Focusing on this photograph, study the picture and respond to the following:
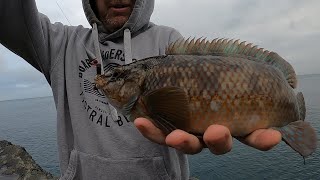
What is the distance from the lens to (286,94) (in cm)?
356

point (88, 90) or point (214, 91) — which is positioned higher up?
point (214, 91)

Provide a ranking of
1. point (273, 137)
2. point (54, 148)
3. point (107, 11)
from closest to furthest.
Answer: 1. point (273, 137)
2. point (107, 11)
3. point (54, 148)

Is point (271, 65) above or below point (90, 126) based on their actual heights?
above

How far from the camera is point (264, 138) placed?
118 inches

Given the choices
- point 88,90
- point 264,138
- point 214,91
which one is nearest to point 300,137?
point 264,138

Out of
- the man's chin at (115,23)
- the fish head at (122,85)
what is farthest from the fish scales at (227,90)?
the man's chin at (115,23)

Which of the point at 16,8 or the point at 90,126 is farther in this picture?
the point at 90,126

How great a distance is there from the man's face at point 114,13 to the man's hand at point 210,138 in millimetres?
2943

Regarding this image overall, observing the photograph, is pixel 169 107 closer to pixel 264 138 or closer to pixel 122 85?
pixel 122 85

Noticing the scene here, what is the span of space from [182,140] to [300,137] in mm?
1378

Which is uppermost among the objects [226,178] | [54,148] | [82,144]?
[82,144]

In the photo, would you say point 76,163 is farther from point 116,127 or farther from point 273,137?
point 273,137

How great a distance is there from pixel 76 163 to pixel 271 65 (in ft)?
10.6

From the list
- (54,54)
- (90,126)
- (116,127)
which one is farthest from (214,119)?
(54,54)
